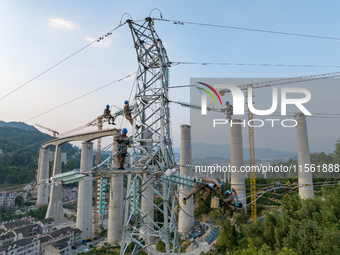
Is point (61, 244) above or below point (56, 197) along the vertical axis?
below

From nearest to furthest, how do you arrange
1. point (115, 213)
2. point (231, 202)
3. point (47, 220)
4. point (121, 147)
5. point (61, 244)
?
point (231, 202) < point (121, 147) < point (115, 213) < point (61, 244) < point (47, 220)

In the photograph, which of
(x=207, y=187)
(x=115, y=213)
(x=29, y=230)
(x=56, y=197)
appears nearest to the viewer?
(x=207, y=187)

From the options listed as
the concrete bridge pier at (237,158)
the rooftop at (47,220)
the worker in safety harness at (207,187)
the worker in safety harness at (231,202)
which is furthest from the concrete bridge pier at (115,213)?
the worker in safety harness at (231,202)

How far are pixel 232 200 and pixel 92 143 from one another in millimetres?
41779

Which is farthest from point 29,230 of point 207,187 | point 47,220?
point 207,187

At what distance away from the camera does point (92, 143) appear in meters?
46.1

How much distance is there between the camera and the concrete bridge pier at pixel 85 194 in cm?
4353

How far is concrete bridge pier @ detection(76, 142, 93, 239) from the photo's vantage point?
43.5 metres

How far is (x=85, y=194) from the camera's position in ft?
143

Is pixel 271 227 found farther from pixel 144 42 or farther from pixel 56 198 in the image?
pixel 56 198

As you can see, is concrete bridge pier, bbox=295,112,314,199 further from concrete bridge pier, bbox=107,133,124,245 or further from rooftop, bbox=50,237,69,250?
rooftop, bbox=50,237,69,250

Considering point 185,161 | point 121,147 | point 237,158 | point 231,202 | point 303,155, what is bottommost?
point 231,202

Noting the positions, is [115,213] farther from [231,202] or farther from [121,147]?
[231,202]

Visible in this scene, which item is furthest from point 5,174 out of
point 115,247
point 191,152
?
point 191,152
